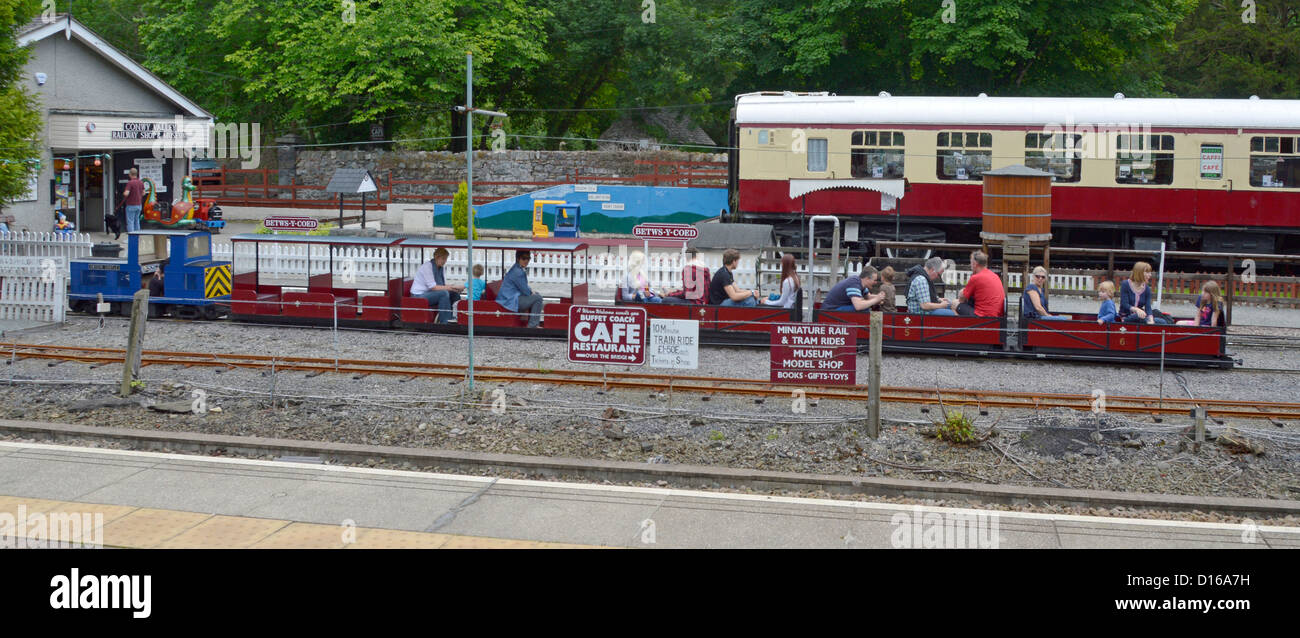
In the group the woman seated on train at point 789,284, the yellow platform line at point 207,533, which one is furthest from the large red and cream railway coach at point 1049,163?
the yellow platform line at point 207,533

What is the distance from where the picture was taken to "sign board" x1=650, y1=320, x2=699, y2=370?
14148mm

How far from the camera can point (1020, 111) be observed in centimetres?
2620

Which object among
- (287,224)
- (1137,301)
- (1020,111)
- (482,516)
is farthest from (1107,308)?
Answer: (287,224)

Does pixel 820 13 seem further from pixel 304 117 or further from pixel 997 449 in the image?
pixel 997 449

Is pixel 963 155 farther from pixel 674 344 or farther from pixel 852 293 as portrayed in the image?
pixel 674 344

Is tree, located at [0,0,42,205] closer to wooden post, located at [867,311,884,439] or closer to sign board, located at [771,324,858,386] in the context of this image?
sign board, located at [771,324,858,386]

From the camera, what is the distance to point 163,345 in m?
18.4

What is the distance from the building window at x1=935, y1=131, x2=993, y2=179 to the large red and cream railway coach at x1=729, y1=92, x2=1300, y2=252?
0.02 meters

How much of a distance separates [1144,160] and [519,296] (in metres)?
14.6

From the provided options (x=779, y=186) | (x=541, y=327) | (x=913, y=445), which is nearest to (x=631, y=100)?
(x=779, y=186)

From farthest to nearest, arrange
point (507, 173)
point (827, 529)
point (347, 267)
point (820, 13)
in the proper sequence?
1. point (507, 173)
2. point (820, 13)
3. point (347, 267)
4. point (827, 529)

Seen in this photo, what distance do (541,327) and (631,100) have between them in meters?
30.1

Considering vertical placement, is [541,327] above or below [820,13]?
below

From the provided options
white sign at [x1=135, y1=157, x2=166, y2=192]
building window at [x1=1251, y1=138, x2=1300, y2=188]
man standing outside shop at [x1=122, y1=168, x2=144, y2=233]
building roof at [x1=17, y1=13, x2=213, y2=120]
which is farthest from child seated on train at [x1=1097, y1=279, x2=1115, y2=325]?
white sign at [x1=135, y1=157, x2=166, y2=192]
